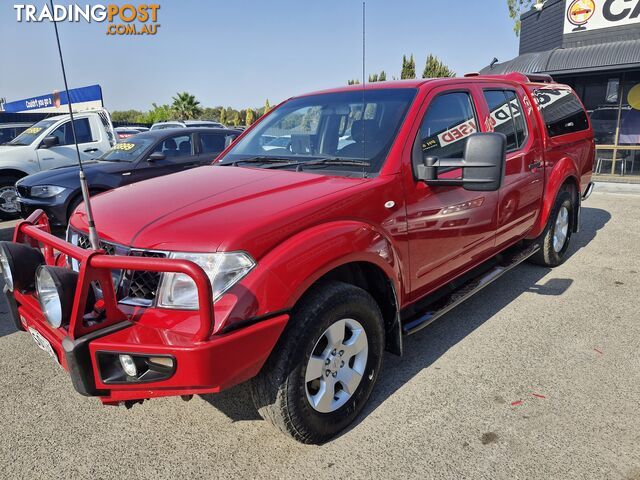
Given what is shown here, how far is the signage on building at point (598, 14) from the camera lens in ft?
39.4

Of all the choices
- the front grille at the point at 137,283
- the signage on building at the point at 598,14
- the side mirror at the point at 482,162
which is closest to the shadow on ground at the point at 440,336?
the front grille at the point at 137,283

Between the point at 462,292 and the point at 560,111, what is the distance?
8.74ft

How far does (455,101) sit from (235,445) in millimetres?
2634

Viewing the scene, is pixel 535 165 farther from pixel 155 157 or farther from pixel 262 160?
pixel 155 157

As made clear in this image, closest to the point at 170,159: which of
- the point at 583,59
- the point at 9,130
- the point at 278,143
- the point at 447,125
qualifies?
the point at 278,143

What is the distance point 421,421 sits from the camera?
8.55 ft

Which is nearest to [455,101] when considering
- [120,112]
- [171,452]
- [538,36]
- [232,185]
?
[232,185]

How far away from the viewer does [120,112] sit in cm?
7412

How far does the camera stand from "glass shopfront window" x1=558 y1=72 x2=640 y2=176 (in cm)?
1245

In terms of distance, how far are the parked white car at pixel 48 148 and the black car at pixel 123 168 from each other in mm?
1962

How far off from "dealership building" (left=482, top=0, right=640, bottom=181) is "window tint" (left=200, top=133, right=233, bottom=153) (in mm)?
9060

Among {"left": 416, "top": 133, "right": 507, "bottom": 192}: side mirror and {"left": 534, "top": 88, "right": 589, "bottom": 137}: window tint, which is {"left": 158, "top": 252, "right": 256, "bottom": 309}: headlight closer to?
{"left": 416, "top": 133, "right": 507, "bottom": 192}: side mirror

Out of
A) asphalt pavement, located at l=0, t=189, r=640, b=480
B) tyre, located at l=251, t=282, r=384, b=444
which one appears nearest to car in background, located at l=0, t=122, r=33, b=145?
asphalt pavement, located at l=0, t=189, r=640, b=480

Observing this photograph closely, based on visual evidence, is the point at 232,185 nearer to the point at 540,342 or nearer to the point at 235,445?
the point at 235,445
